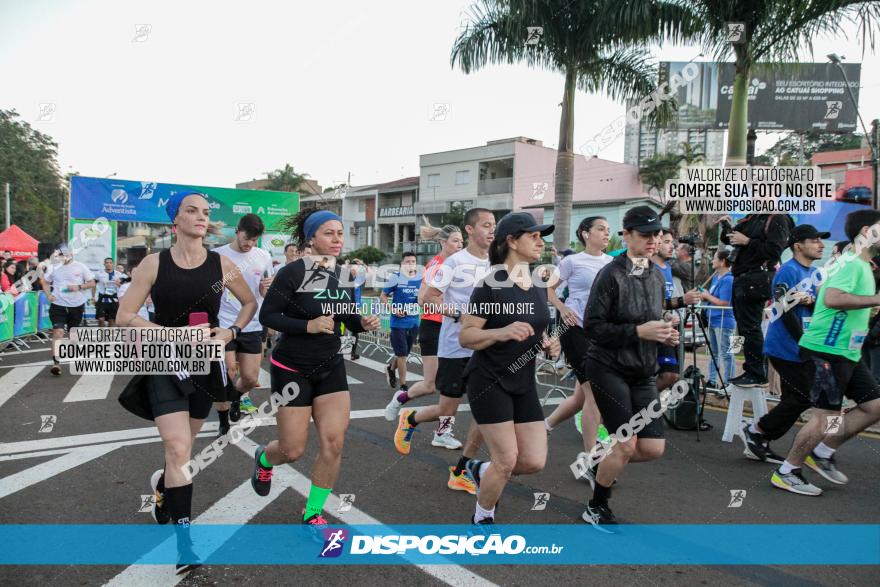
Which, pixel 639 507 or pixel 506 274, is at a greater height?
pixel 506 274

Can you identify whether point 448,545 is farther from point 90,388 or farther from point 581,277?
point 90,388

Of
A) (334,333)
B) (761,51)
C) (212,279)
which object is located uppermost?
(761,51)

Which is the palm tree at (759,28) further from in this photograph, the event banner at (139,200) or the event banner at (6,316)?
the event banner at (6,316)

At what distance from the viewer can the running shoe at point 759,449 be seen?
5508 mm

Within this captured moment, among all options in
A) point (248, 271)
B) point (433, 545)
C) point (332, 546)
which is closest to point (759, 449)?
point (433, 545)

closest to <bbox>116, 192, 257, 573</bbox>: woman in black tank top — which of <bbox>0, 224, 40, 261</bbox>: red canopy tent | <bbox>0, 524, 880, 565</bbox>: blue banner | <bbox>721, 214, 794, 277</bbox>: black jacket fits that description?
<bbox>0, 524, 880, 565</bbox>: blue banner

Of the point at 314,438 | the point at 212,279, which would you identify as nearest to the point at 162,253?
the point at 212,279

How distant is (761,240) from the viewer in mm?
6078

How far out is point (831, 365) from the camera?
183 inches

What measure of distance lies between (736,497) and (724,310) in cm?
408

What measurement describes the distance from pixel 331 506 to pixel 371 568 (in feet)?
3.38

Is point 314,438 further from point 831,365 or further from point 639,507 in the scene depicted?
point 831,365

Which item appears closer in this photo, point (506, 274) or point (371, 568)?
point (371, 568)

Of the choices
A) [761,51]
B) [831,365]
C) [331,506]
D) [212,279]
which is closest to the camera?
[212,279]
